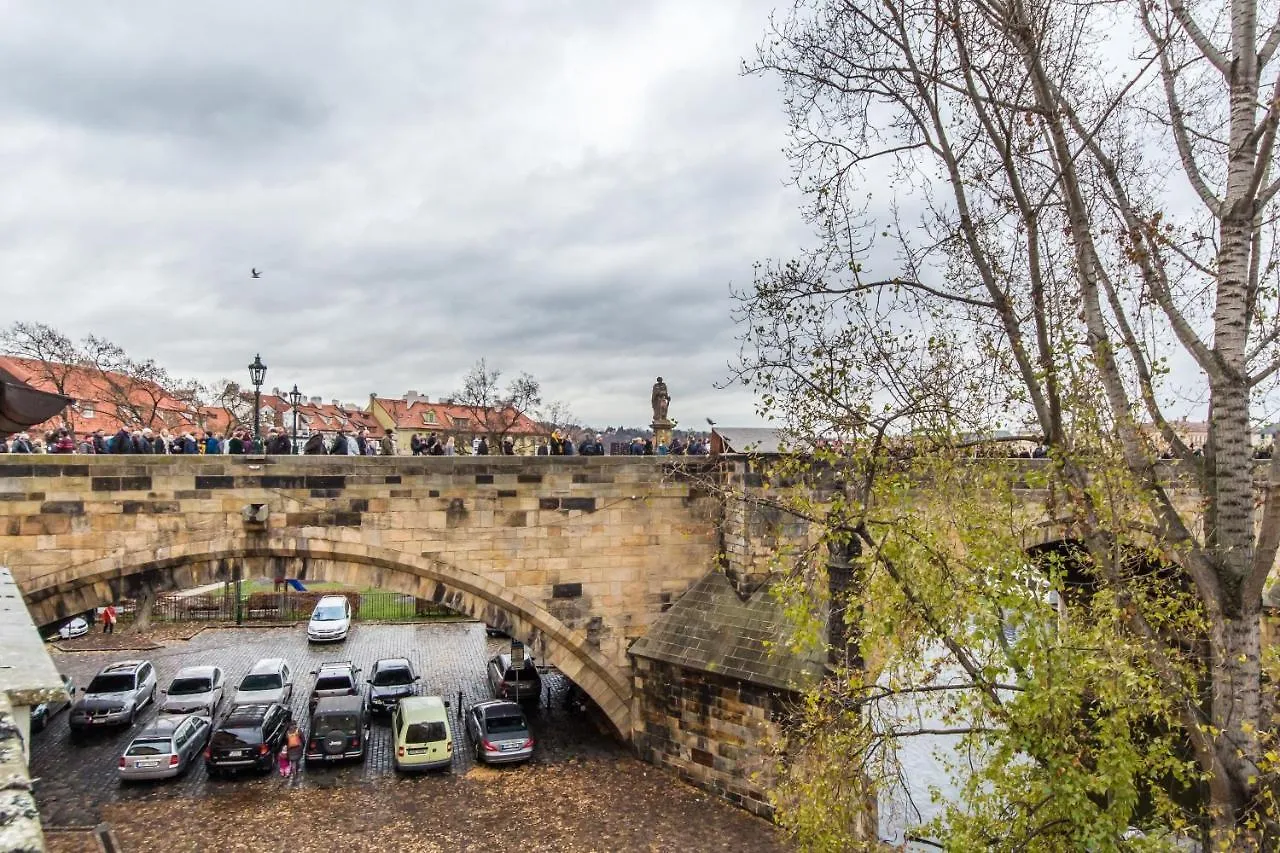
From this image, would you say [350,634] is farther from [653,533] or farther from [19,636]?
[19,636]

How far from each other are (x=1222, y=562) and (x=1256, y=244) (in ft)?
7.97

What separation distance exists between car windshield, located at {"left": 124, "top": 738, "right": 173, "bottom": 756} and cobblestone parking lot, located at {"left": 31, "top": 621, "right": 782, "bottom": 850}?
540 mm

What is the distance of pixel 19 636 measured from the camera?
521 cm

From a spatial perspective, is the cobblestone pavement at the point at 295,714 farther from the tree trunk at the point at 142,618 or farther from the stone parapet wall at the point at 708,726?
the tree trunk at the point at 142,618

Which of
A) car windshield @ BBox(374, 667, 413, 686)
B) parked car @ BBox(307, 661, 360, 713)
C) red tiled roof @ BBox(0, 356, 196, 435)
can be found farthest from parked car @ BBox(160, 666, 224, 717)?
red tiled roof @ BBox(0, 356, 196, 435)

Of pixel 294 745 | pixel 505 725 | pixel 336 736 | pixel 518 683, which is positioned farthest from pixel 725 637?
pixel 294 745

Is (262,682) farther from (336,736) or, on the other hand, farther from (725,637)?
(725,637)

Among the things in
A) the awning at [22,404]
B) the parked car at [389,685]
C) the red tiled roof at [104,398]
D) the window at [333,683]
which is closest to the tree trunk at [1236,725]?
the awning at [22,404]

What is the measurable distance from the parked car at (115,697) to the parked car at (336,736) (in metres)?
4.38

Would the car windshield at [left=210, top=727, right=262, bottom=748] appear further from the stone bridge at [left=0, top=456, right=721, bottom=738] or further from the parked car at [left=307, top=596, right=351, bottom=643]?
the parked car at [left=307, top=596, right=351, bottom=643]

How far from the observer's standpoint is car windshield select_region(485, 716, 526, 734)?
14.4 metres

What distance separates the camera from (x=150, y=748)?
1307 cm

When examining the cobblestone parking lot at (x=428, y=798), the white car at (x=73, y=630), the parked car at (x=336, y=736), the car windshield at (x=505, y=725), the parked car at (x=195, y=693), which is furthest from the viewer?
the white car at (x=73, y=630)

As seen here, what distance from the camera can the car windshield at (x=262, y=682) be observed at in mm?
17047
